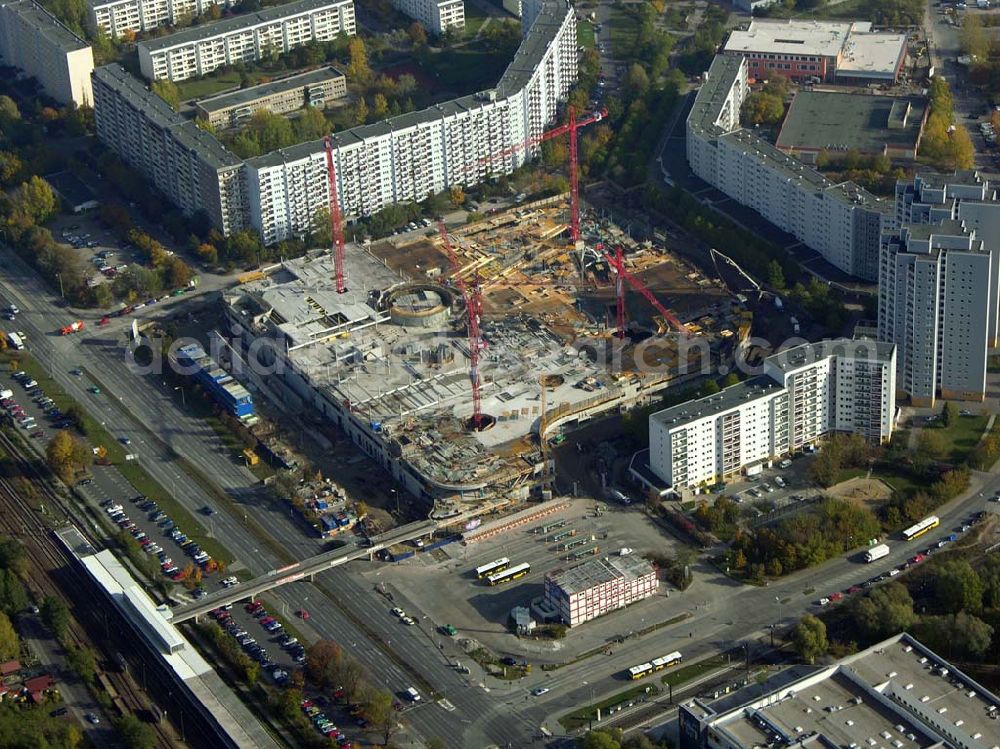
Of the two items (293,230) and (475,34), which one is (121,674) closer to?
(293,230)

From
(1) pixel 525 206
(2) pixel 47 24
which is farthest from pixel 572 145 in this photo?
(2) pixel 47 24

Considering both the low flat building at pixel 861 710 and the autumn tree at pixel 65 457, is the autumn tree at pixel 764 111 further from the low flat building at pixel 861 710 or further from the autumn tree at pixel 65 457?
the low flat building at pixel 861 710

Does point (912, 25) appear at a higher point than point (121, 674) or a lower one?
higher

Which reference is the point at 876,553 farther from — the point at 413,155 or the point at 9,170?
the point at 9,170

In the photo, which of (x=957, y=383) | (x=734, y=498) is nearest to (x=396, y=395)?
(x=734, y=498)

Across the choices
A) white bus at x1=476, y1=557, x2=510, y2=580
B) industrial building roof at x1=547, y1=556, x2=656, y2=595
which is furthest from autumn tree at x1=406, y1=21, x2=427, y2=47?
industrial building roof at x1=547, y1=556, x2=656, y2=595

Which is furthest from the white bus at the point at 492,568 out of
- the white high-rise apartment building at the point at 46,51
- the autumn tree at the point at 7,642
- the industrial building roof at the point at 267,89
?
the white high-rise apartment building at the point at 46,51
